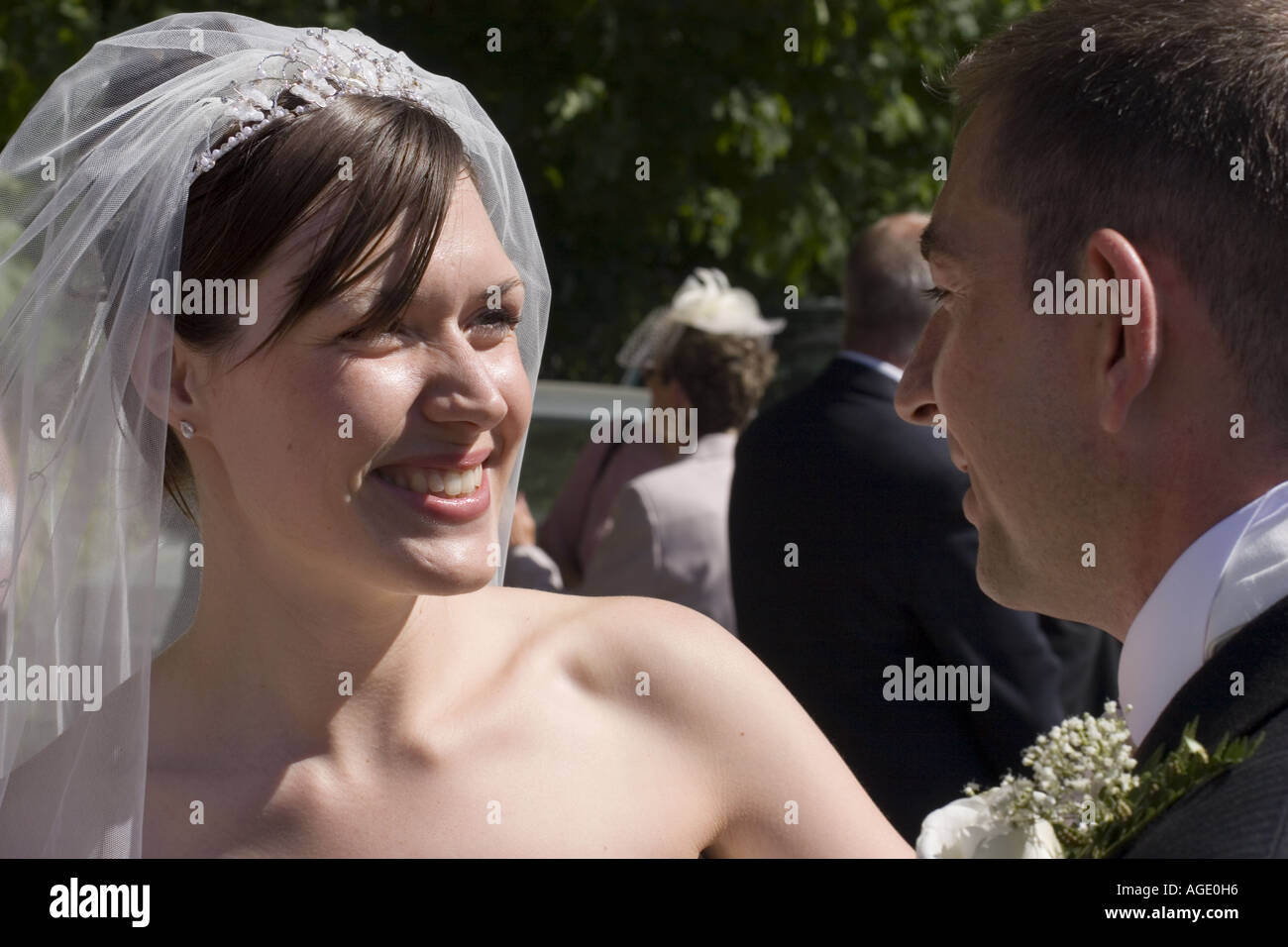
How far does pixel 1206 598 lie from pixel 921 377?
2.29 feet

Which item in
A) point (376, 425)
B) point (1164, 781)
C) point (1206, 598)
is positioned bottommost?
point (1164, 781)

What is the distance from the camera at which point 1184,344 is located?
159 centimetres

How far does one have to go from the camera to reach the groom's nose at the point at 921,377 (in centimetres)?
206

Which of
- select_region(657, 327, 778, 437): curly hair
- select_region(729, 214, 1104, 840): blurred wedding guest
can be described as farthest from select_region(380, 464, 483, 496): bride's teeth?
select_region(657, 327, 778, 437): curly hair

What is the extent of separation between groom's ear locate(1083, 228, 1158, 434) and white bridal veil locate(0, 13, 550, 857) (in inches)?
45.9

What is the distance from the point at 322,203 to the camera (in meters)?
2.07

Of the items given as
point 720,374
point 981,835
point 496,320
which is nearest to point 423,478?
point 496,320

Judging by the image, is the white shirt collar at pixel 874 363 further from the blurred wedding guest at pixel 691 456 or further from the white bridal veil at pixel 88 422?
the white bridal veil at pixel 88 422

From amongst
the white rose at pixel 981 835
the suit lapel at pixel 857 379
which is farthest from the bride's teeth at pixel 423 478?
the suit lapel at pixel 857 379

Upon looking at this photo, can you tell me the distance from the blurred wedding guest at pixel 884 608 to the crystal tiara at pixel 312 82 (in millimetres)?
1789

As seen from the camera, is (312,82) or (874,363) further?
(874,363)

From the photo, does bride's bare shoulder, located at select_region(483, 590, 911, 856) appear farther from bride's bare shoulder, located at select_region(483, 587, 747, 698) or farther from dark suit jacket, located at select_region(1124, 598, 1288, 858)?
dark suit jacket, located at select_region(1124, 598, 1288, 858)

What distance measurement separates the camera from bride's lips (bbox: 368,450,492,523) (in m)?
2.06

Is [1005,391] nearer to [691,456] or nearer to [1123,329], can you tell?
[1123,329]
